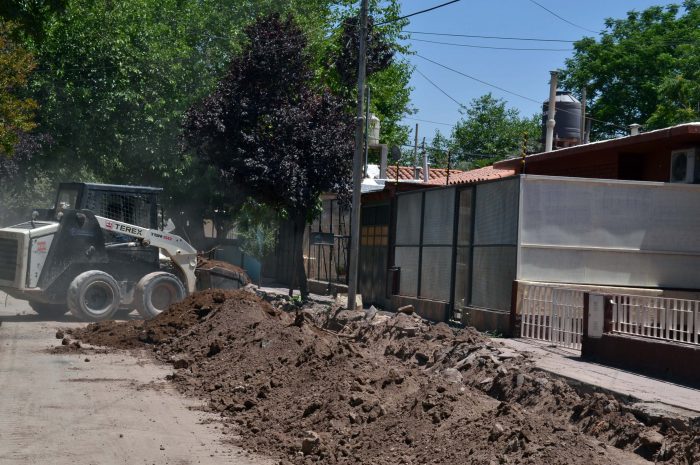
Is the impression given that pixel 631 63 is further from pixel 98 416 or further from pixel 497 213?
pixel 98 416

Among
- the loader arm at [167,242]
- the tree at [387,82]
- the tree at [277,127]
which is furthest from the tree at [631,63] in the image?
the loader arm at [167,242]

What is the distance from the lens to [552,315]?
55.5 ft

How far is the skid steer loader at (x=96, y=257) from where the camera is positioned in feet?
70.4

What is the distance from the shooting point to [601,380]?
1249cm

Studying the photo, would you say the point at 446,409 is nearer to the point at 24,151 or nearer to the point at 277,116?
the point at 277,116

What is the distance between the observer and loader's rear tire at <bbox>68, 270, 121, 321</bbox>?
70.4ft

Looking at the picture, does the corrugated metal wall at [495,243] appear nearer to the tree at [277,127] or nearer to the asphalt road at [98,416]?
the tree at [277,127]

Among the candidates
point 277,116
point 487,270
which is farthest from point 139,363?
point 277,116

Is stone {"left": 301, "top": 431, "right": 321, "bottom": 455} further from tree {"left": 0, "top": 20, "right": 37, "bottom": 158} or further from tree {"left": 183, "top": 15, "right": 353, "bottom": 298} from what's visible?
tree {"left": 0, "top": 20, "right": 37, "bottom": 158}

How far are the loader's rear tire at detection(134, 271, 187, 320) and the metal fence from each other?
38.5 feet

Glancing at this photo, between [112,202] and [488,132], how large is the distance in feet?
196

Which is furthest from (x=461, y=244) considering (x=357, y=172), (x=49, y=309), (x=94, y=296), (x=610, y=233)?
(x=49, y=309)

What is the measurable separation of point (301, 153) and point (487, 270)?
7811mm

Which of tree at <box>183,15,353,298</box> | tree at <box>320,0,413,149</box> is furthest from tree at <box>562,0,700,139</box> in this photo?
tree at <box>183,15,353,298</box>
